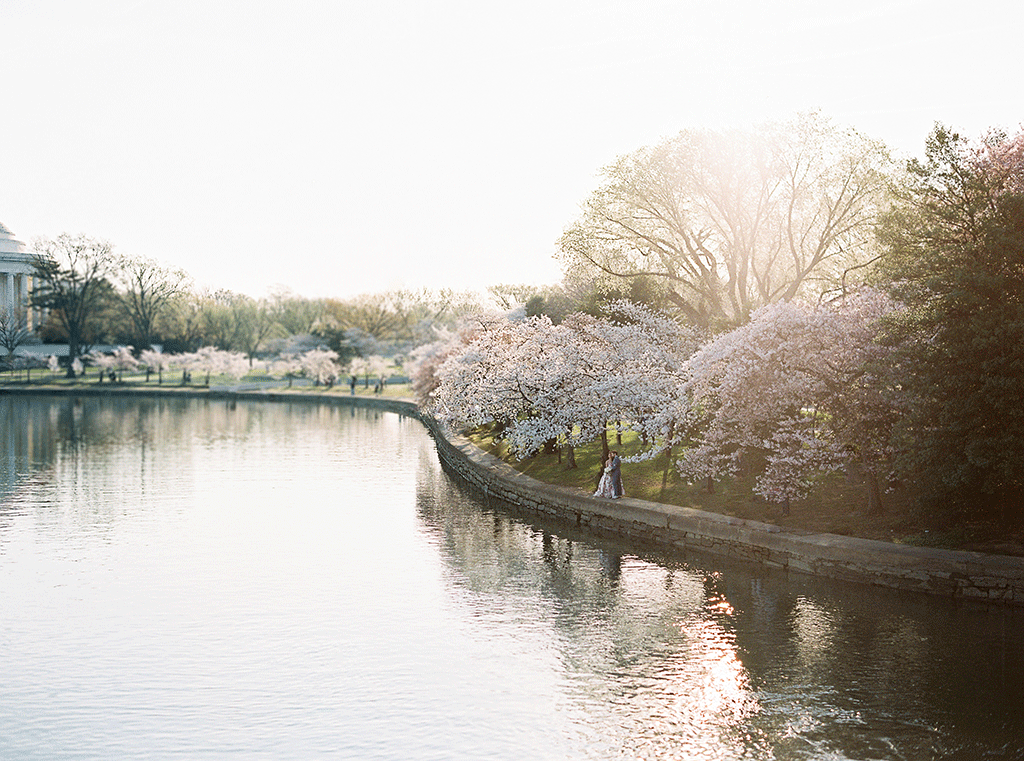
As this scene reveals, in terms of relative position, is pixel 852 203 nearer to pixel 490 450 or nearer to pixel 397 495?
pixel 490 450

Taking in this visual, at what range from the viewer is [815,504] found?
32.0 meters

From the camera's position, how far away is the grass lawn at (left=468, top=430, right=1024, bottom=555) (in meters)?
26.5

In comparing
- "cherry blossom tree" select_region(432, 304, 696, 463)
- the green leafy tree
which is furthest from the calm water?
"cherry blossom tree" select_region(432, 304, 696, 463)

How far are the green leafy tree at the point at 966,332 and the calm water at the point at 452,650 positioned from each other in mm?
3735

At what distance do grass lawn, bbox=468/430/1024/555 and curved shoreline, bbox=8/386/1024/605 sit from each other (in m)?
0.86

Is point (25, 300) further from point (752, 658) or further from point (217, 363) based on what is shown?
point (752, 658)

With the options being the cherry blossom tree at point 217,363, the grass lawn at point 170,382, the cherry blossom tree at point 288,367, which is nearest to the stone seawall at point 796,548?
the grass lawn at point 170,382

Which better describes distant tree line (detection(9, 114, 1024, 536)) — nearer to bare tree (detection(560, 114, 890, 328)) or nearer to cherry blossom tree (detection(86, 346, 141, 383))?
bare tree (detection(560, 114, 890, 328))

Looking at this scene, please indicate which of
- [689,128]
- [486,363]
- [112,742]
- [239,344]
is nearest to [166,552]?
[112,742]

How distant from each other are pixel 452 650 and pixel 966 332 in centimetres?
1497

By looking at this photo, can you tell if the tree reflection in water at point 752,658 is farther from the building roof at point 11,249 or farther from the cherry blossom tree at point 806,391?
the building roof at point 11,249

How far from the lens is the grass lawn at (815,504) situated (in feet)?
86.8

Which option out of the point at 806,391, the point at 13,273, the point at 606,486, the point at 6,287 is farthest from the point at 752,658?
the point at 6,287

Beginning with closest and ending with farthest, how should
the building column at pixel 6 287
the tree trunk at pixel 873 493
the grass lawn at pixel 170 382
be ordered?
the tree trunk at pixel 873 493, the grass lawn at pixel 170 382, the building column at pixel 6 287
